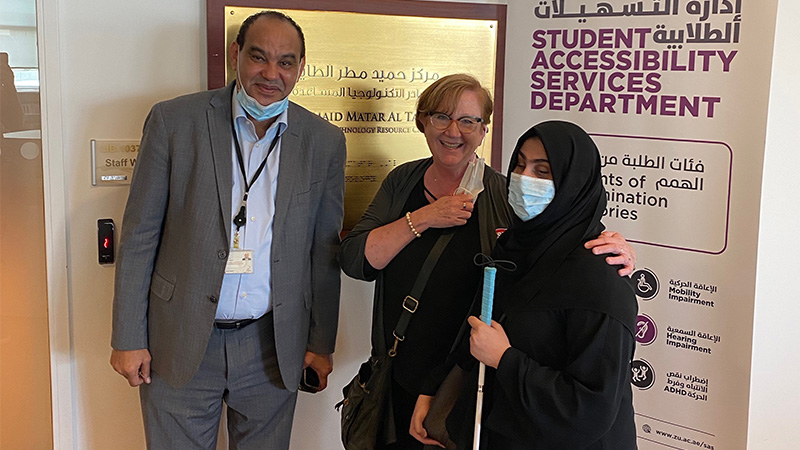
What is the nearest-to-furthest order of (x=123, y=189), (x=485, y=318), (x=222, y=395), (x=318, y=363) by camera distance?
(x=485, y=318) → (x=222, y=395) → (x=318, y=363) → (x=123, y=189)

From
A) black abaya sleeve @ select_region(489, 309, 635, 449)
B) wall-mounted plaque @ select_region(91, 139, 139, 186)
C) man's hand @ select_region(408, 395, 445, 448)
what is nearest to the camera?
black abaya sleeve @ select_region(489, 309, 635, 449)

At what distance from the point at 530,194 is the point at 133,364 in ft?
4.17

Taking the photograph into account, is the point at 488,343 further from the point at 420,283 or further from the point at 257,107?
the point at 257,107

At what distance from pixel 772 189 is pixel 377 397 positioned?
1.47 metres

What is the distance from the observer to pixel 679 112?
8.19 feet

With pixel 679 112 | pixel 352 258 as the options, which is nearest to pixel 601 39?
pixel 679 112

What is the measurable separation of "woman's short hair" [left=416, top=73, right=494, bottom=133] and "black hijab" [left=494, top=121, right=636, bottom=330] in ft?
1.60

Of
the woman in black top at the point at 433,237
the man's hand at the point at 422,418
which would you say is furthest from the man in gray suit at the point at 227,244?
the man's hand at the point at 422,418

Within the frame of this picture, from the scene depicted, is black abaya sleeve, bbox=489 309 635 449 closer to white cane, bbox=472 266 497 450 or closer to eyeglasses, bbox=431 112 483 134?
white cane, bbox=472 266 497 450

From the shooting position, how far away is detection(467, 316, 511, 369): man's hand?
1.67m

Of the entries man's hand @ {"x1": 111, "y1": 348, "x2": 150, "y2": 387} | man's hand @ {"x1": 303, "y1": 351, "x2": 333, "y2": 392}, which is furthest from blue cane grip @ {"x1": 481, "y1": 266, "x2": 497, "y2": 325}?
man's hand @ {"x1": 111, "y1": 348, "x2": 150, "y2": 387}

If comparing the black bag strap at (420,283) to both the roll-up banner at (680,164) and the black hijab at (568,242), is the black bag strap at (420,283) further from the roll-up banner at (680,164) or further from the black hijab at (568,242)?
the roll-up banner at (680,164)

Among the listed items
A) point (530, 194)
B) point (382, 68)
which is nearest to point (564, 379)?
point (530, 194)

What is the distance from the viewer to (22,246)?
246 centimetres
